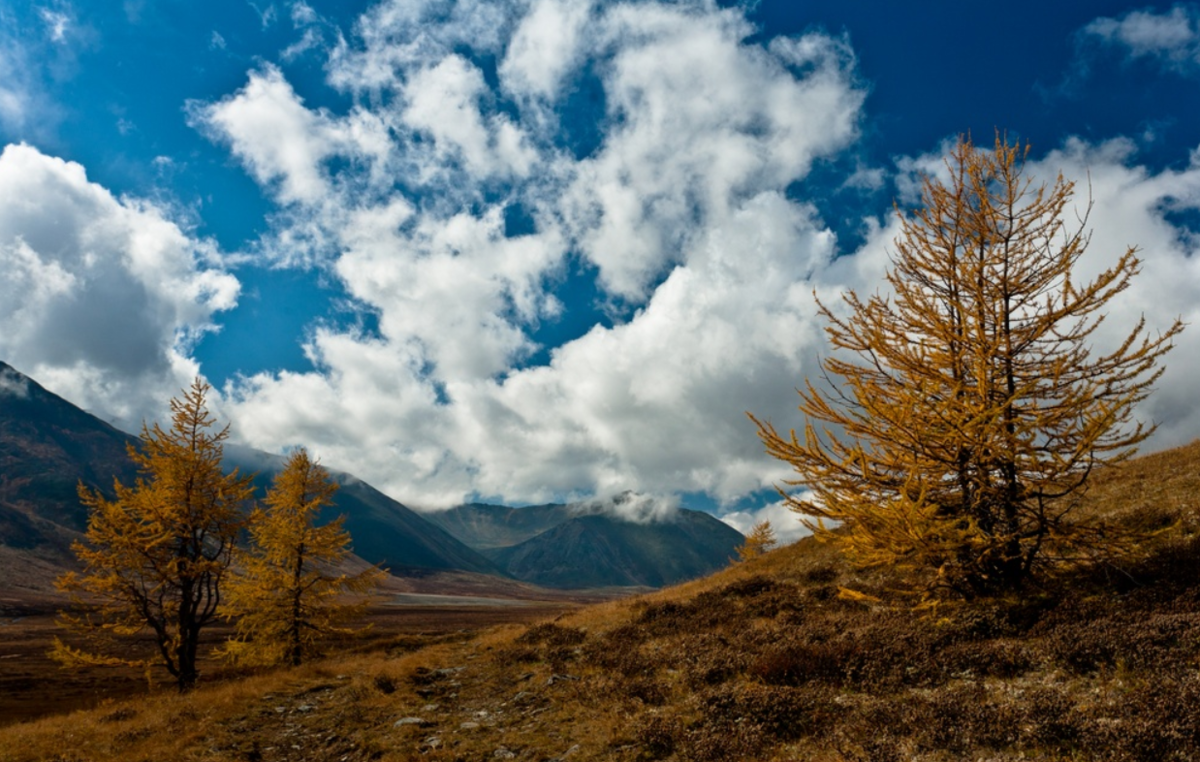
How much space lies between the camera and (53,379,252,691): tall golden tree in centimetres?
2017

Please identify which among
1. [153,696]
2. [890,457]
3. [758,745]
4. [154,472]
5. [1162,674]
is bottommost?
[153,696]

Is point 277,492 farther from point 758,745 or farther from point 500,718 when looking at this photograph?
point 758,745

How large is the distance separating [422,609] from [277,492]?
191228mm

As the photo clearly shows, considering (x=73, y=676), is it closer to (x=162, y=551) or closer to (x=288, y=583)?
(x=288, y=583)

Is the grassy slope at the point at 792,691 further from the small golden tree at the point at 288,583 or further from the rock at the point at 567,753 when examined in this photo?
the small golden tree at the point at 288,583

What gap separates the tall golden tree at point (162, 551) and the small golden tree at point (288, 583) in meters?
4.77

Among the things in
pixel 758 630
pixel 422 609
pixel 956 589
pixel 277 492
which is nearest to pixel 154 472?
pixel 277 492

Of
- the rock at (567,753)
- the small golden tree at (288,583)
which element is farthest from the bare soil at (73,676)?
the rock at (567,753)

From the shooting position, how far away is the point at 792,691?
388 inches

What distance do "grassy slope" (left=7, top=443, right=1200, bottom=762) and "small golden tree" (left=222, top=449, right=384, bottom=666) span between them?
27.7 feet

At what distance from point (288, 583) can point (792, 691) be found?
26.3 meters

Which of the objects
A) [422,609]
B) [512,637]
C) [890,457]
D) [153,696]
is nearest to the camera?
[890,457]

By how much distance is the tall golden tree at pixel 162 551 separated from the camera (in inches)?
794

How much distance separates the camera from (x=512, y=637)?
24250 millimetres
